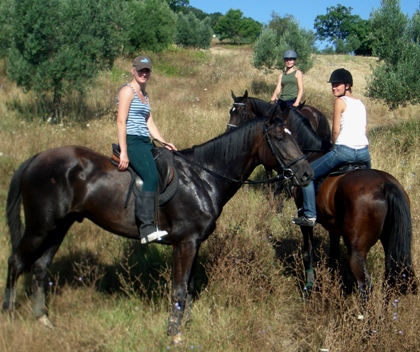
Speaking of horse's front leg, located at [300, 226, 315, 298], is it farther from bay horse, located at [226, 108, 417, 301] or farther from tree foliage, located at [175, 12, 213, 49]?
tree foliage, located at [175, 12, 213, 49]

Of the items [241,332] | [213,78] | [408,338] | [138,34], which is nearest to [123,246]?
[241,332]

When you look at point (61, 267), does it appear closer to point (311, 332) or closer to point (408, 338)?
point (311, 332)

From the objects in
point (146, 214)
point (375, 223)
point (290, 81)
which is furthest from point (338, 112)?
point (290, 81)

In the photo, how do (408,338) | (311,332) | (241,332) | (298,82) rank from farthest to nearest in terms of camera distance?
(298,82)
(311,332)
(241,332)
(408,338)

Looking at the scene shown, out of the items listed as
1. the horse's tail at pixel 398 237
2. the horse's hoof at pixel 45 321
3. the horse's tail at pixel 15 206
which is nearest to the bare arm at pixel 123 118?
the horse's tail at pixel 15 206

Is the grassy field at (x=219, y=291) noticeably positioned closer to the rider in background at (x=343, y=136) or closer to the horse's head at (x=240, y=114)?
the rider in background at (x=343, y=136)

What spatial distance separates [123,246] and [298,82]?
6.27m

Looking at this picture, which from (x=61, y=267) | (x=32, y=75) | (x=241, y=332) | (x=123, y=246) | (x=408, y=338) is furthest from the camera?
(x=32, y=75)

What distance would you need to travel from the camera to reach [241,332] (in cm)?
429

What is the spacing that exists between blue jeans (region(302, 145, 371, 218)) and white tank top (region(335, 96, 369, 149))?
77 millimetres

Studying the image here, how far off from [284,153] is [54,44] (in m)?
9.93

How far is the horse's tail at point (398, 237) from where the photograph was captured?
452 cm

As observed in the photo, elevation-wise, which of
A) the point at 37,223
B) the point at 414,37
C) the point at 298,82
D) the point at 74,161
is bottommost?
the point at 37,223

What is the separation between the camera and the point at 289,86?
1068 centimetres
